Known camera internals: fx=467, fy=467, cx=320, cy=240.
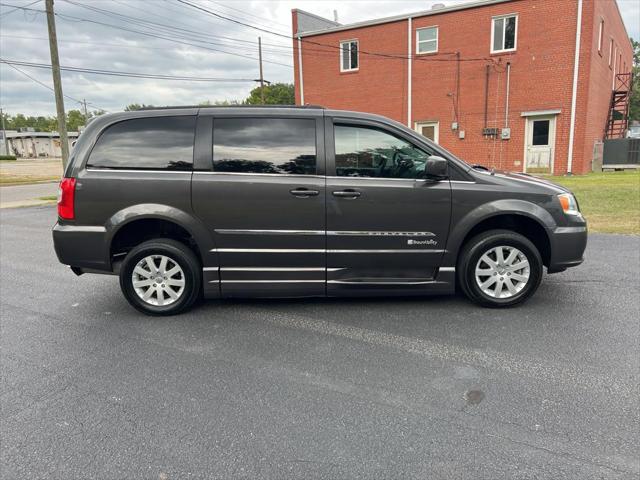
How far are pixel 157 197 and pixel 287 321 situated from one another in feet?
5.60

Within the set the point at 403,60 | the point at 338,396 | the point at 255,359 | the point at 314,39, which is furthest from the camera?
the point at 314,39

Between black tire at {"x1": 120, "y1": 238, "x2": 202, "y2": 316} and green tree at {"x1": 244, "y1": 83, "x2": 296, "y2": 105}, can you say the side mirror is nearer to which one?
black tire at {"x1": 120, "y1": 238, "x2": 202, "y2": 316}

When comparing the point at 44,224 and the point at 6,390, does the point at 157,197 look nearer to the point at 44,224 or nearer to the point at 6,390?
the point at 6,390

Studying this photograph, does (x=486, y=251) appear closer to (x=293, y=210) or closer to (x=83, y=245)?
(x=293, y=210)

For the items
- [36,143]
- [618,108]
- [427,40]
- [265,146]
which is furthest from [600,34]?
[36,143]

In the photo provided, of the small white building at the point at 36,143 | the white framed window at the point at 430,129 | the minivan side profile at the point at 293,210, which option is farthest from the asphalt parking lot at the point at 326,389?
the small white building at the point at 36,143

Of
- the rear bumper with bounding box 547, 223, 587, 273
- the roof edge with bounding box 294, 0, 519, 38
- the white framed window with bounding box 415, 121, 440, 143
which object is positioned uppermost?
the roof edge with bounding box 294, 0, 519, 38

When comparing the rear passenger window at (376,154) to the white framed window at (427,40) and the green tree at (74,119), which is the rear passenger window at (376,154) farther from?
the green tree at (74,119)

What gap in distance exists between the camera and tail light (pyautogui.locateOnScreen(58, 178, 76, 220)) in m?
4.47

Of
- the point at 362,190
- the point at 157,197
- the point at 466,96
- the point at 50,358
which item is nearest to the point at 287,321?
the point at 362,190

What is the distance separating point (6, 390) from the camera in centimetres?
321

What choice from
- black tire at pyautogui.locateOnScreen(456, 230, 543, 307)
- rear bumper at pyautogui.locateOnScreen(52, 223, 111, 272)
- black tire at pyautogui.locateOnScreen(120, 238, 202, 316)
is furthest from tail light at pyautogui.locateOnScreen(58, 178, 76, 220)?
black tire at pyautogui.locateOnScreen(456, 230, 543, 307)

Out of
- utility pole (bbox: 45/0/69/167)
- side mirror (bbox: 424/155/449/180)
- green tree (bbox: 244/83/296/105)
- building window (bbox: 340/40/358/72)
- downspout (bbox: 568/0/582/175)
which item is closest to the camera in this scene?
side mirror (bbox: 424/155/449/180)

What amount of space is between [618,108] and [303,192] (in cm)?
2902
